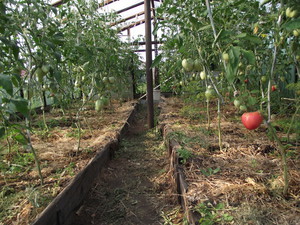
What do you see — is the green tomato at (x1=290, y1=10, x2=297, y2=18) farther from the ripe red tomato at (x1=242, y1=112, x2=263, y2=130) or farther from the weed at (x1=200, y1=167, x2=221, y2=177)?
the weed at (x1=200, y1=167, x2=221, y2=177)

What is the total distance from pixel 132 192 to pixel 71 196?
0.60 metres

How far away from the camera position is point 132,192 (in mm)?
1938

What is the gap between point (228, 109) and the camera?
11.5ft

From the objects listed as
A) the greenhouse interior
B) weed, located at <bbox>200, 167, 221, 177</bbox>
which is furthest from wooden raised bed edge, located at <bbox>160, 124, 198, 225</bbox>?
weed, located at <bbox>200, 167, 221, 177</bbox>

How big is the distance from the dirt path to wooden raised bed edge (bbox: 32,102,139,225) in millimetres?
100

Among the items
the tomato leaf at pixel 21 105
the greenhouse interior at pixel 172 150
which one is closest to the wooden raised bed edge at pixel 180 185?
the greenhouse interior at pixel 172 150

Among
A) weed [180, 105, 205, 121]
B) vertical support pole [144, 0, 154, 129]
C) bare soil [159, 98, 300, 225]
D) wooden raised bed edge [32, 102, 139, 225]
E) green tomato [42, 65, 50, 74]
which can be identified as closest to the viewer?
bare soil [159, 98, 300, 225]

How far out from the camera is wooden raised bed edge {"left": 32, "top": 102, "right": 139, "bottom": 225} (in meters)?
1.20

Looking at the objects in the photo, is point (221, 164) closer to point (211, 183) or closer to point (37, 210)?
point (211, 183)

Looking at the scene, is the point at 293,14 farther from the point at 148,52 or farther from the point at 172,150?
the point at 148,52

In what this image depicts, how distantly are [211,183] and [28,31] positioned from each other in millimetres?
1306

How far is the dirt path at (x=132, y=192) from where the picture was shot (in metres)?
1.62

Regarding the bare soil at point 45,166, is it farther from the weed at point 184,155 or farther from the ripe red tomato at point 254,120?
the ripe red tomato at point 254,120

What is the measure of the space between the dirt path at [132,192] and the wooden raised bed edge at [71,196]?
0.33ft
